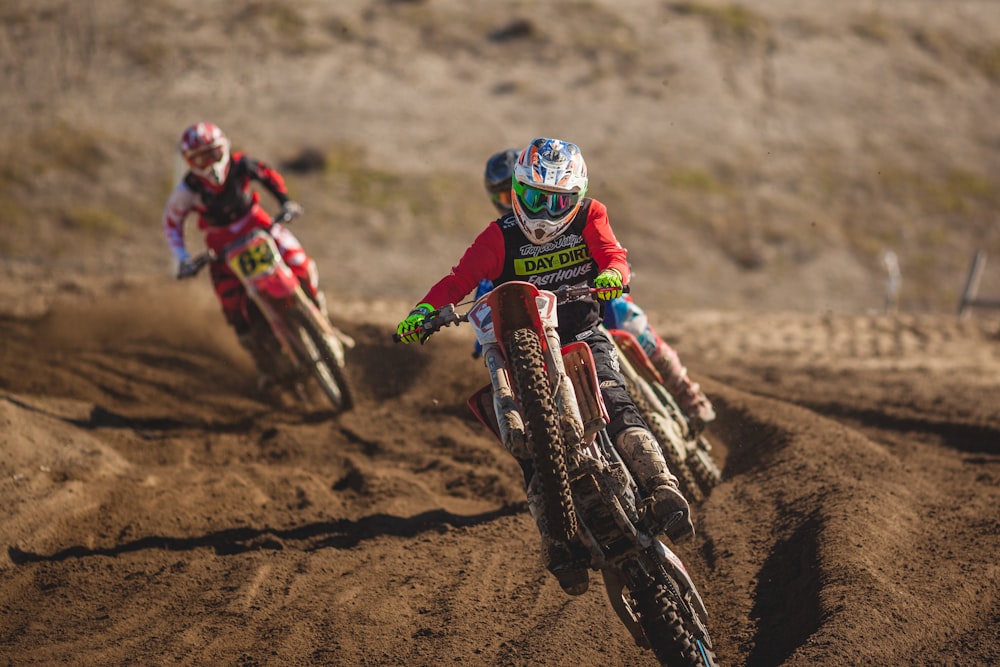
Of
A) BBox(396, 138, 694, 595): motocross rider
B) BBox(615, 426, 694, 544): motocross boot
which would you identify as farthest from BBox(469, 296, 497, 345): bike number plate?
BBox(615, 426, 694, 544): motocross boot

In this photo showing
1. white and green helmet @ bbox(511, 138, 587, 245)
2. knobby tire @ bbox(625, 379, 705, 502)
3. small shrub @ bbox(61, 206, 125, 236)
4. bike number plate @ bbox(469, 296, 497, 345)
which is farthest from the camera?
small shrub @ bbox(61, 206, 125, 236)

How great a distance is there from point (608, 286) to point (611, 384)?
559mm

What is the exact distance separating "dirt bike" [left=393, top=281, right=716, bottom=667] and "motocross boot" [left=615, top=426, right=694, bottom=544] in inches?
2.1

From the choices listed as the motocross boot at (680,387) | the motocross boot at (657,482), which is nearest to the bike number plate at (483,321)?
the motocross boot at (657,482)

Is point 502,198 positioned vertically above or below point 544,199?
below

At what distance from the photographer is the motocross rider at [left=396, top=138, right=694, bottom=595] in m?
4.99

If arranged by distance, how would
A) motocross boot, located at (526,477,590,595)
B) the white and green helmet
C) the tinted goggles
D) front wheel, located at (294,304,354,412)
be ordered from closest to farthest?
motocross boot, located at (526,477,590,595) → the white and green helmet → the tinted goggles → front wheel, located at (294,304,354,412)

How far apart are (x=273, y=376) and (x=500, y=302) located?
17.5ft

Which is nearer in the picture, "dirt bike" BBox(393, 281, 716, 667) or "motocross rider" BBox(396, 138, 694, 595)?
"dirt bike" BBox(393, 281, 716, 667)

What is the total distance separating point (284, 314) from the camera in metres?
9.14

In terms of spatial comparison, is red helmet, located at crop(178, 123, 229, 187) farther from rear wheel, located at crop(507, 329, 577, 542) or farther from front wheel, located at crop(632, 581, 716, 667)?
front wheel, located at crop(632, 581, 716, 667)

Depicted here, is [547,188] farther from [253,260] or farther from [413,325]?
[253,260]

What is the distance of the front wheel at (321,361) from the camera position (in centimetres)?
906

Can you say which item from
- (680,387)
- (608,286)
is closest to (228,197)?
(680,387)
